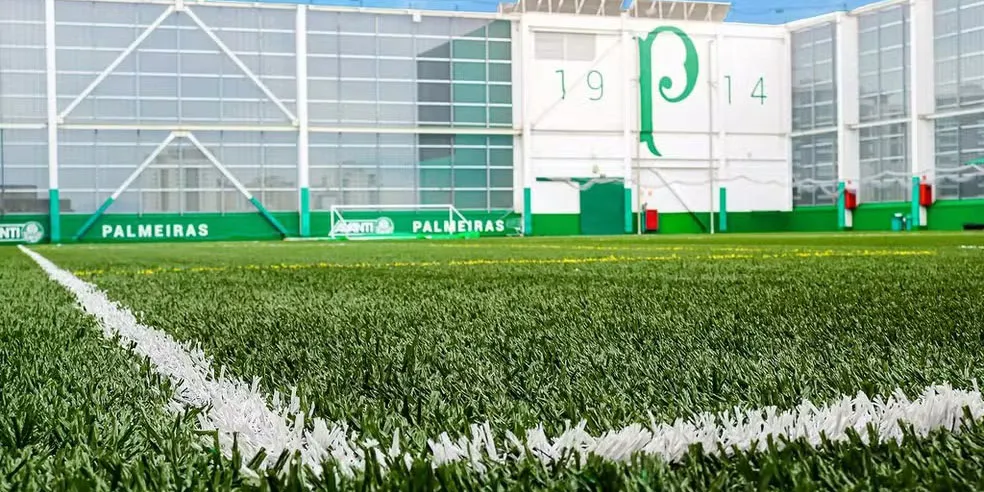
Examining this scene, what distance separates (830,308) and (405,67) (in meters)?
23.3

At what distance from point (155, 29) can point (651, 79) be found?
1318 centimetres

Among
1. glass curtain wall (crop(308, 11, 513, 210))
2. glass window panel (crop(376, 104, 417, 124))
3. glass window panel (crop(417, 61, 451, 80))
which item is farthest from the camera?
glass window panel (crop(417, 61, 451, 80))

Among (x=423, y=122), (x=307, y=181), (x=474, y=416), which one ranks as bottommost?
(x=474, y=416)

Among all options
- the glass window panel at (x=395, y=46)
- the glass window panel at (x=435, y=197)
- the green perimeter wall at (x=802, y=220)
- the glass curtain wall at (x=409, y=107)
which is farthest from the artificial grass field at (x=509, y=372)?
the green perimeter wall at (x=802, y=220)

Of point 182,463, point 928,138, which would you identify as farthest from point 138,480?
point 928,138

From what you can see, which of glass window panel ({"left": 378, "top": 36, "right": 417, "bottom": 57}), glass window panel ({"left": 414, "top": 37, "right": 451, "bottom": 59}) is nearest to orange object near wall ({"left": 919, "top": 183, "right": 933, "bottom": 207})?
glass window panel ({"left": 414, "top": 37, "right": 451, "bottom": 59})

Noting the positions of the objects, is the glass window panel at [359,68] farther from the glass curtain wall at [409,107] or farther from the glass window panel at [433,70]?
the glass window panel at [433,70]

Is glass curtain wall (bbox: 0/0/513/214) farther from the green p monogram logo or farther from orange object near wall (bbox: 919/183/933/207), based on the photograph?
orange object near wall (bbox: 919/183/933/207)

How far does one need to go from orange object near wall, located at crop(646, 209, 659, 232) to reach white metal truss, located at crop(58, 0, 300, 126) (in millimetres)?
9834

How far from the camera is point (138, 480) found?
803 mm

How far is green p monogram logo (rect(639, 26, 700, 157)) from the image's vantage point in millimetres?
26422

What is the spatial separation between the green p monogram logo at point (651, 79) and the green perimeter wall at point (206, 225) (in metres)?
→ 5.20

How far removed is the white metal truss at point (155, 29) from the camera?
75.9 ft

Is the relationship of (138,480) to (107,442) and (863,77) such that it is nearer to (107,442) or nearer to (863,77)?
(107,442)
